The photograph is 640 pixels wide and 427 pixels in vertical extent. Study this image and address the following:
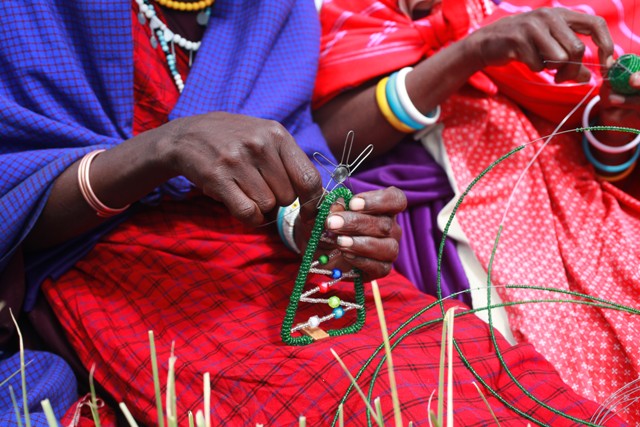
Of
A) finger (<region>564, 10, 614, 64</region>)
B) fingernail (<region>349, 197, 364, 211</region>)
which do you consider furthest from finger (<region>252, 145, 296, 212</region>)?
finger (<region>564, 10, 614, 64</region>)

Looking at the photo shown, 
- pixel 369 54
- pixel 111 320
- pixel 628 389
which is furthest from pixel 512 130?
pixel 111 320

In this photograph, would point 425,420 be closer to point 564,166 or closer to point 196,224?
point 196,224

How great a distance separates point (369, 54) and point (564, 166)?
542 millimetres

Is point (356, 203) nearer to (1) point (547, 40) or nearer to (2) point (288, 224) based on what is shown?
(2) point (288, 224)

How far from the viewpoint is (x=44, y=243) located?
129cm

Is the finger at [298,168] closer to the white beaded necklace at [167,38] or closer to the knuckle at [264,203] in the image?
the knuckle at [264,203]

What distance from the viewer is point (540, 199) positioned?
1.52 m

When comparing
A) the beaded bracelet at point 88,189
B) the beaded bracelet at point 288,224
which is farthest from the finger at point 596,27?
the beaded bracelet at point 88,189

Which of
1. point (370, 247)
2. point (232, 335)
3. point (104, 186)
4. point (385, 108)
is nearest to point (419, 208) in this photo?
point (385, 108)

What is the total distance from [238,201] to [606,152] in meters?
1.00

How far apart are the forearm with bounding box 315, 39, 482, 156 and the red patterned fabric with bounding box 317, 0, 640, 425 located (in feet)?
0.17

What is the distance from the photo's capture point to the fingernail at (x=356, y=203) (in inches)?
41.6

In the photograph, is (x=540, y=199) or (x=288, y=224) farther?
(x=540, y=199)

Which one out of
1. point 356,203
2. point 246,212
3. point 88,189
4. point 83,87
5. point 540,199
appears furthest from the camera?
point 540,199
